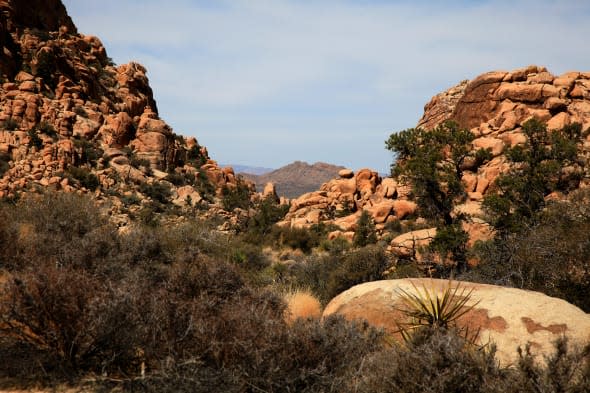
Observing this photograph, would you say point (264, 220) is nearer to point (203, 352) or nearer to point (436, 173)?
point (436, 173)

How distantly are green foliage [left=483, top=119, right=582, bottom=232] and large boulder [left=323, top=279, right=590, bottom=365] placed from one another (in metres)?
8.65

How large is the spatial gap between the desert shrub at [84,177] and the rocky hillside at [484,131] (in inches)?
568

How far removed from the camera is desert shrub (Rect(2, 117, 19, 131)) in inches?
1171

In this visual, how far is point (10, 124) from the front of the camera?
29891 mm

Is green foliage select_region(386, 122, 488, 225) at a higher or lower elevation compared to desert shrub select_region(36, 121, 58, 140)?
lower

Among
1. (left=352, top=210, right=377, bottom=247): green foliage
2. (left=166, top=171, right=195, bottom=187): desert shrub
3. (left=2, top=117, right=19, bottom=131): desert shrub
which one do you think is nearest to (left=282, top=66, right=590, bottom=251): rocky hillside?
(left=352, top=210, right=377, bottom=247): green foliage

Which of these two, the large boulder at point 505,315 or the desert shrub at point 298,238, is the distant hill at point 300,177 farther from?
the large boulder at point 505,315

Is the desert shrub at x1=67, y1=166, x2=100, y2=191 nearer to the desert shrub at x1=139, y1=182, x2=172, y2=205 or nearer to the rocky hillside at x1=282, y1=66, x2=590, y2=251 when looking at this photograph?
the desert shrub at x1=139, y1=182, x2=172, y2=205

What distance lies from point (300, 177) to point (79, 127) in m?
136

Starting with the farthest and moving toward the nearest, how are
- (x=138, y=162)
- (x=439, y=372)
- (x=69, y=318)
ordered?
(x=138, y=162), (x=69, y=318), (x=439, y=372)

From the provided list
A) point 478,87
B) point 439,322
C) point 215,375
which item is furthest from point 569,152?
point 478,87

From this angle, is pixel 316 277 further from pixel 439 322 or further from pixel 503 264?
pixel 439 322

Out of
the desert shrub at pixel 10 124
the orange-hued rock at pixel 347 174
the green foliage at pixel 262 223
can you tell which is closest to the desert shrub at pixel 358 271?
the green foliage at pixel 262 223

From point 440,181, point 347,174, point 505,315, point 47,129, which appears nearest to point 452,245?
point 440,181
